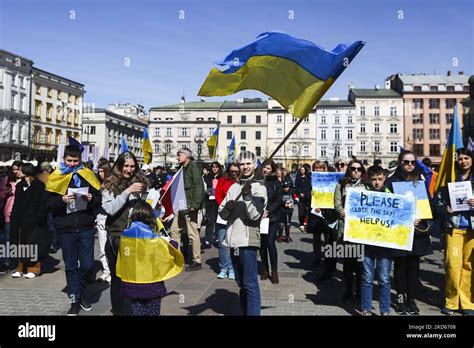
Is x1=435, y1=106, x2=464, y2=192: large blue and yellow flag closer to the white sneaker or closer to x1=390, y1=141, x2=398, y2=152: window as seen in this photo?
the white sneaker

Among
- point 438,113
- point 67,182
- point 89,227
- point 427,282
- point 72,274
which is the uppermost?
point 438,113

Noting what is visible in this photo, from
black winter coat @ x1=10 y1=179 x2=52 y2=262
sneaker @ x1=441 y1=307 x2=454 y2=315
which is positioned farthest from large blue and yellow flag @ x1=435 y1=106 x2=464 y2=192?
black winter coat @ x1=10 y1=179 x2=52 y2=262

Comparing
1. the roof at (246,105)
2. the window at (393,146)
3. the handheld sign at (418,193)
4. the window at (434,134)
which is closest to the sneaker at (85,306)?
the handheld sign at (418,193)

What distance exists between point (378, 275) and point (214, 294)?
246 cm

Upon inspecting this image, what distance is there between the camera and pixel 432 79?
75.4 metres

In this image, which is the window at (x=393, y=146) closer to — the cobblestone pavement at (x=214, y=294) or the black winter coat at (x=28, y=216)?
the cobblestone pavement at (x=214, y=294)

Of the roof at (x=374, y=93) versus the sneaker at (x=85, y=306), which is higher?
the roof at (x=374, y=93)

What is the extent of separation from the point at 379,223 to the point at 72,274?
407cm

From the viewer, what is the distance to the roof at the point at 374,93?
2931 inches

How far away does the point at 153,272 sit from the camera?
4199 mm

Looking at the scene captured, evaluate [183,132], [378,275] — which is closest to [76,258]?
[378,275]

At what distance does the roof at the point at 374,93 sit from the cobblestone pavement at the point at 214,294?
7051cm

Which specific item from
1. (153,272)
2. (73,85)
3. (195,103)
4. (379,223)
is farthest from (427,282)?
(195,103)
